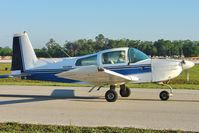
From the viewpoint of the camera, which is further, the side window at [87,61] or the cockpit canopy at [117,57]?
the side window at [87,61]

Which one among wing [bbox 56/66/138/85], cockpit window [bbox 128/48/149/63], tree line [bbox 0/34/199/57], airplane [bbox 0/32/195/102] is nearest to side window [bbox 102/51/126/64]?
airplane [bbox 0/32/195/102]

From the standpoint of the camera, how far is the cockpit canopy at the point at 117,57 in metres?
10.1

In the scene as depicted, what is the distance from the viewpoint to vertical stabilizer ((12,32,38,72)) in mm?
11453

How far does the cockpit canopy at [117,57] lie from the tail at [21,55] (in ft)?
9.21

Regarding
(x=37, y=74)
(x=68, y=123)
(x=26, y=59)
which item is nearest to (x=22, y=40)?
(x=26, y=59)

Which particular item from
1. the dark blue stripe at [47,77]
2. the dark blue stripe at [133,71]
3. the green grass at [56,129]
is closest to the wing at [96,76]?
the dark blue stripe at [133,71]

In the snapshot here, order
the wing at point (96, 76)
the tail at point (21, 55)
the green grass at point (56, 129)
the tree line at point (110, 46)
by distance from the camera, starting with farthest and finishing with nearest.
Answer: the tree line at point (110, 46) → the tail at point (21, 55) → the wing at point (96, 76) → the green grass at point (56, 129)

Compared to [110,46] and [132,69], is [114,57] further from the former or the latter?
[110,46]

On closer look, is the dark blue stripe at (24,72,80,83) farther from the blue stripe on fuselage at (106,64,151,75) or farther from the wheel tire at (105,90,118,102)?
the blue stripe on fuselage at (106,64,151,75)

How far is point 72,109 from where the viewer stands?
8.45m

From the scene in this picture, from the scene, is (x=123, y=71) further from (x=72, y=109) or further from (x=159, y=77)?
(x=72, y=109)

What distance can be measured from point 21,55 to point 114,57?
4.16 metres

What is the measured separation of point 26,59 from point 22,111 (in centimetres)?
376

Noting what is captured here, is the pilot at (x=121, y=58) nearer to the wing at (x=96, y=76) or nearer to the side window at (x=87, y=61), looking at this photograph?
the wing at (x=96, y=76)
